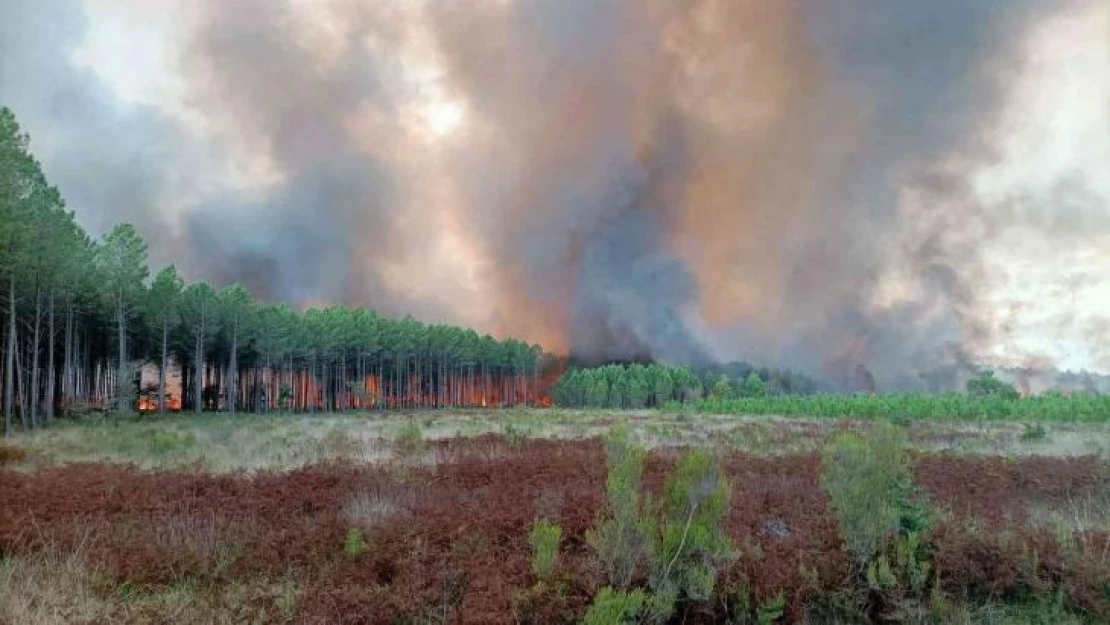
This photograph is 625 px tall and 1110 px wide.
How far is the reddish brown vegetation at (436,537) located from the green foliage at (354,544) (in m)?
0.08

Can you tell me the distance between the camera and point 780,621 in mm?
6113

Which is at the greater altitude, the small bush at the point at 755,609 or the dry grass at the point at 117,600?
the dry grass at the point at 117,600

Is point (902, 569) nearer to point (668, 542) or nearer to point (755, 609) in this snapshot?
point (755, 609)

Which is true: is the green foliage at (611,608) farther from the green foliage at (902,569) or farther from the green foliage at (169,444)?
the green foliage at (169,444)

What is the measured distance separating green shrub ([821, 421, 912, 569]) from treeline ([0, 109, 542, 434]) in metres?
30.5

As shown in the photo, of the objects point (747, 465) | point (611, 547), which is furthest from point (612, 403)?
point (611, 547)

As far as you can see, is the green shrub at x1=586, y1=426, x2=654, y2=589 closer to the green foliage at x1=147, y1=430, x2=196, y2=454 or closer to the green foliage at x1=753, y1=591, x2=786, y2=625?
the green foliage at x1=753, y1=591, x2=786, y2=625

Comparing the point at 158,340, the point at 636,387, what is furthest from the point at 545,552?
the point at 636,387

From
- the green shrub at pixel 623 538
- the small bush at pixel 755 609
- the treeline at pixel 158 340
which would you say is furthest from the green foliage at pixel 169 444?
the small bush at pixel 755 609

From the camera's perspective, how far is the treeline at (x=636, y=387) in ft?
445

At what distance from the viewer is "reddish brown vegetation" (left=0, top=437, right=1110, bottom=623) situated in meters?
5.87

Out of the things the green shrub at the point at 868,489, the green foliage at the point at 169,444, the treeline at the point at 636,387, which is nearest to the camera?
the green shrub at the point at 868,489

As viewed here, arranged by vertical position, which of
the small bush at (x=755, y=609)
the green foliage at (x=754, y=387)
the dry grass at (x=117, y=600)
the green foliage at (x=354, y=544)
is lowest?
the green foliage at (x=754, y=387)

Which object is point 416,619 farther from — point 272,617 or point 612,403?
point 612,403
